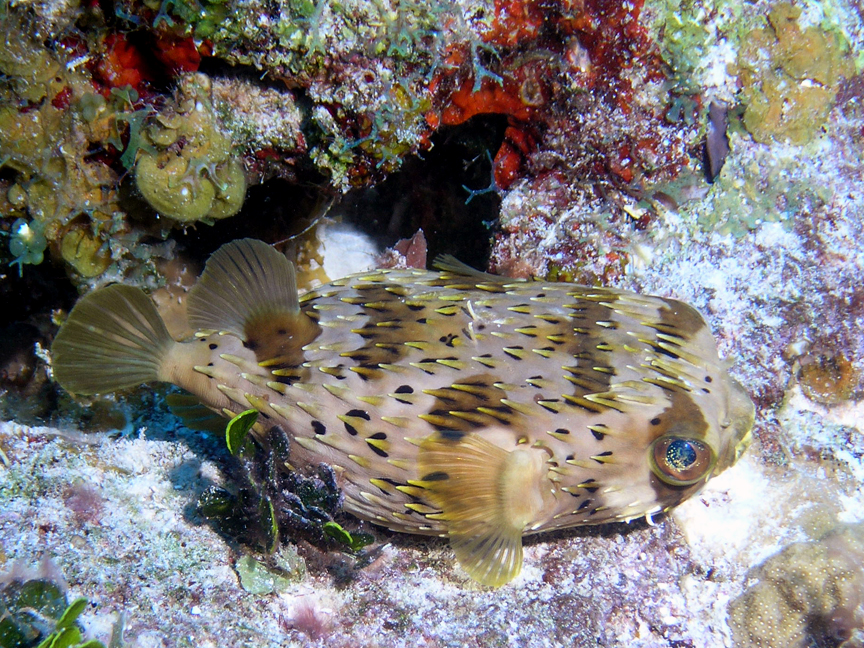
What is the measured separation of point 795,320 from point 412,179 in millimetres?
3014

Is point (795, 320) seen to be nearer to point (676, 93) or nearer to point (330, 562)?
point (676, 93)

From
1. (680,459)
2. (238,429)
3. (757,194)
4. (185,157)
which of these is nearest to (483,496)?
(680,459)

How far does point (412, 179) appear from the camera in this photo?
427 centimetres

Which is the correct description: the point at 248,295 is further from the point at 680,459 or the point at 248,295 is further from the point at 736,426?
the point at 736,426

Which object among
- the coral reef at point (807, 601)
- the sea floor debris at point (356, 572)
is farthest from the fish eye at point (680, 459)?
the coral reef at point (807, 601)

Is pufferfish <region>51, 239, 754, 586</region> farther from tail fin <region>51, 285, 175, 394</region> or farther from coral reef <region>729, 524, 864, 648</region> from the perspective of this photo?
coral reef <region>729, 524, 864, 648</region>

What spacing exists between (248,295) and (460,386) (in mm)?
1222

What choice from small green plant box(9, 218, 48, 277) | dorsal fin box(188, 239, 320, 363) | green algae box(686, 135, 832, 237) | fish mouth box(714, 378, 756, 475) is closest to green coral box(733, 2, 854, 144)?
green algae box(686, 135, 832, 237)

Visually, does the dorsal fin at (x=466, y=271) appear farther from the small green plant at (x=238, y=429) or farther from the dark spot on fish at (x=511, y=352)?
the small green plant at (x=238, y=429)

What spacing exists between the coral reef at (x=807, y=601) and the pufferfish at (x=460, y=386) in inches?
36.3

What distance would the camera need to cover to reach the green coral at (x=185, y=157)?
2588 mm

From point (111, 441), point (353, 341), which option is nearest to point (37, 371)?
point (111, 441)

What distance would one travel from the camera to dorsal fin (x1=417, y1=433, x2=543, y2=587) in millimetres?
2098

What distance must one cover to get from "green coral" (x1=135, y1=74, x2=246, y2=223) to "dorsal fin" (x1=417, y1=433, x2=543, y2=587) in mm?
1823
